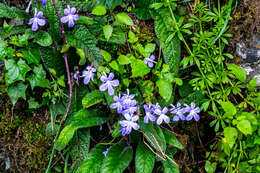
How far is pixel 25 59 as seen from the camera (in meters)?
1.90

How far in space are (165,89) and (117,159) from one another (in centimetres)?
65

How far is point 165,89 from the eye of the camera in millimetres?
1844

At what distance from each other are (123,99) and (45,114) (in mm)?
794

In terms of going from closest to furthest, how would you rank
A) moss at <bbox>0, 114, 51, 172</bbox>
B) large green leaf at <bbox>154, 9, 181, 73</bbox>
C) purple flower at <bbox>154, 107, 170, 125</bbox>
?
purple flower at <bbox>154, 107, 170, 125</bbox>
large green leaf at <bbox>154, 9, 181, 73</bbox>
moss at <bbox>0, 114, 51, 172</bbox>

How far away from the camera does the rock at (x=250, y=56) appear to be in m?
2.02

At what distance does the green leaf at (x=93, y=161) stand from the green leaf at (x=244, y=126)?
3.59ft

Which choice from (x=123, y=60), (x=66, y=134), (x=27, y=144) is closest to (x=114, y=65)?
(x=123, y=60)

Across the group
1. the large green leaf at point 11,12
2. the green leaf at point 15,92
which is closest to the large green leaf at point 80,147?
the green leaf at point 15,92

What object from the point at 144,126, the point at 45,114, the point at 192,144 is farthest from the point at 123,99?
the point at 192,144

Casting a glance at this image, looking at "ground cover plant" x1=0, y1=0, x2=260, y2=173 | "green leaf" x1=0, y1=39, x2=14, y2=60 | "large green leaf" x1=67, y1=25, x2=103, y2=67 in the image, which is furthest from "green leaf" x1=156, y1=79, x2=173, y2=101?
"green leaf" x1=0, y1=39, x2=14, y2=60

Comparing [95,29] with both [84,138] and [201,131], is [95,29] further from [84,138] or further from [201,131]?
[201,131]

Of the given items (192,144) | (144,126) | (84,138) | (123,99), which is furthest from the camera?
(192,144)

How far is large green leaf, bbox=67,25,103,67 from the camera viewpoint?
1844mm

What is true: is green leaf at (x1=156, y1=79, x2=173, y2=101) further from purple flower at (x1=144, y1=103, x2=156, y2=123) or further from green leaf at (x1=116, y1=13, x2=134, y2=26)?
green leaf at (x1=116, y1=13, x2=134, y2=26)
